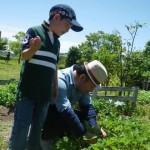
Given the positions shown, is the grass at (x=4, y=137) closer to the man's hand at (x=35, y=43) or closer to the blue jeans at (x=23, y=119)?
the blue jeans at (x=23, y=119)

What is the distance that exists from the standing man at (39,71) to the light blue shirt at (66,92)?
16 cm

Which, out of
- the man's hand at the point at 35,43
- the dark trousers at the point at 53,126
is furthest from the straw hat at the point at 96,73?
the man's hand at the point at 35,43

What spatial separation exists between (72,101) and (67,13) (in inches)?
43.6

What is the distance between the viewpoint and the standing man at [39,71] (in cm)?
350

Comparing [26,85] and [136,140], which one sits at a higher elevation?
[26,85]

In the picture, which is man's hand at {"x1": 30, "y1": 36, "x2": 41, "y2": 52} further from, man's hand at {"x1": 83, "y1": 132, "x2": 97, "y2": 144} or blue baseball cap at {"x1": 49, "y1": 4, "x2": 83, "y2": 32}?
man's hand at {"x1": 83, "y1": 132, "x2": 97, "y2": 144}

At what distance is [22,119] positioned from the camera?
350 centimetres

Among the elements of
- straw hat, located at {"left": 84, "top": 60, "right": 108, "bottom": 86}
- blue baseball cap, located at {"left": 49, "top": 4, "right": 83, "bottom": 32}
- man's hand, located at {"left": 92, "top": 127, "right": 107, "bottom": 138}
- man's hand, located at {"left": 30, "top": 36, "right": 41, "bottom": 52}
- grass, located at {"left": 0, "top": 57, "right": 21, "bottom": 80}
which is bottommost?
man's hand, located at {"left": 92, "top": 127, "right": 107, "bottom": 138}

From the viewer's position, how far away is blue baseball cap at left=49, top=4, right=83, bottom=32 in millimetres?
3633

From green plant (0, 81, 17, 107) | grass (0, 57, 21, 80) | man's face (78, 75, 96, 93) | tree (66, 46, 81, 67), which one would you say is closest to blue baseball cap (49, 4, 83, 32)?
man's face (78, 75, 96, 93)

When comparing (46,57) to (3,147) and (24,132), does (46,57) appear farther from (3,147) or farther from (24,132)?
(3,147)

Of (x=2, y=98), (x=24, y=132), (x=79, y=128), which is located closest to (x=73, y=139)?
(x=79, y=128)

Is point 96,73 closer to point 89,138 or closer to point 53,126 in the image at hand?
point 89,138

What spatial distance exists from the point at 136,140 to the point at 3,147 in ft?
6.48
